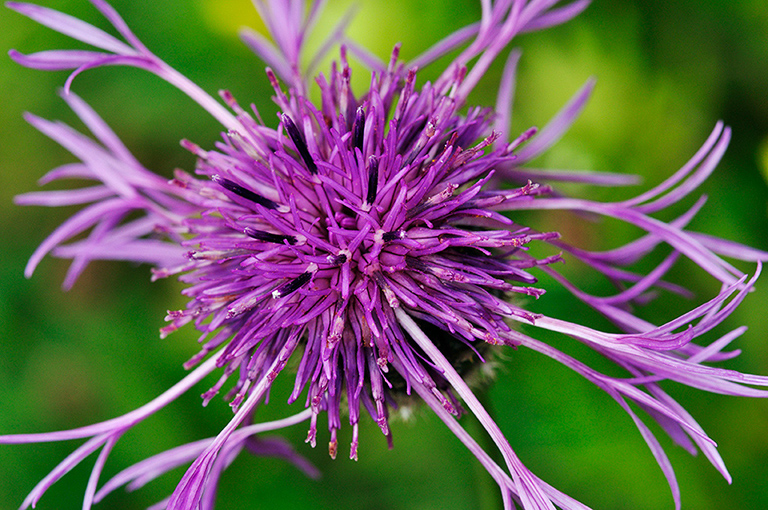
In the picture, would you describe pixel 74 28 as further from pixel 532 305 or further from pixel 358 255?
pixel 532 305

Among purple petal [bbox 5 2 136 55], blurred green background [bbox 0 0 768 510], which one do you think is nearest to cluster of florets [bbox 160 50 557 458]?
purple petal [bbox 5 2 136 55]

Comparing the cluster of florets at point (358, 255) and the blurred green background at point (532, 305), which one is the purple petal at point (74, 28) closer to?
the cluster of florets at point (358, 255)

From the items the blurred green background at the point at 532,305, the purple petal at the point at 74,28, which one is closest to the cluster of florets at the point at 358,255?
the purple petal at the point at 74,28

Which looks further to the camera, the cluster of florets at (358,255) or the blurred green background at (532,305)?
the blurred green background at (532,305)

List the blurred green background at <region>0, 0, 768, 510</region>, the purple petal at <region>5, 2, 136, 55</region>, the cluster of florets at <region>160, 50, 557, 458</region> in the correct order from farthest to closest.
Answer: the blurred green background at <region>0, 0, 768, 510</region> < the purple petal at <region>5, 2, 136, 55</region> < the cluster of florets at <region>160, 50, 557, 458</region>

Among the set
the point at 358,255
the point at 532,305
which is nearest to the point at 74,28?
the point at 358,255

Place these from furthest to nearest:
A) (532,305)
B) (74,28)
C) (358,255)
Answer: (532,305) < (74,28) < (358,255)

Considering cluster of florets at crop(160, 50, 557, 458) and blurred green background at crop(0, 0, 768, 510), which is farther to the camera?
blurred green background at crop(0, 0, 768, 510)

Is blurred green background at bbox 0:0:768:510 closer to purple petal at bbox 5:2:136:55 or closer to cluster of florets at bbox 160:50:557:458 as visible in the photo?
cluster of florets at bbox 160:50:557:458

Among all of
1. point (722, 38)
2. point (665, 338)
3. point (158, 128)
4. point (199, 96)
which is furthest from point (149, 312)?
point (722, 38)
